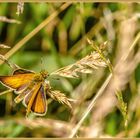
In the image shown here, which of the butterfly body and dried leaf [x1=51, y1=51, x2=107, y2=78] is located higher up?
dried leaf [x1=51, y1=51, x2=107, y2=78]

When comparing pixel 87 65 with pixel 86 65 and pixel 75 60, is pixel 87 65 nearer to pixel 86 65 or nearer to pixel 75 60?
pixel 86 65

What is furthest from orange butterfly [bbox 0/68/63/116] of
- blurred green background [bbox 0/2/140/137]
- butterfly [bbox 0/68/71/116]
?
blurred green background [bbox 0/2/140/137]

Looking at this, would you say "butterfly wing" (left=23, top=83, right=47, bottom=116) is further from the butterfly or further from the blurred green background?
the blurred green background

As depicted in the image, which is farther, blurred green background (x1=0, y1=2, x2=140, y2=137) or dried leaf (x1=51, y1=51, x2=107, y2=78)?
blurred green background (x1=0, y1=2, x2=140, y2=137)

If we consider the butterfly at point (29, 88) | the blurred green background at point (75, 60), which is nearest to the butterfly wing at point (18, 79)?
the butterfly at point (29, 88)

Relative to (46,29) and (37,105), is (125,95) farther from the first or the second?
(37,105)

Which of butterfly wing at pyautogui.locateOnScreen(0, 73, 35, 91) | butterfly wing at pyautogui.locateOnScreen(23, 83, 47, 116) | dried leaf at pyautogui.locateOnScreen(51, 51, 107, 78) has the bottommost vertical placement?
butterfly wing at pyautogui.locateOnScreen(23, 83, 47, 116)
